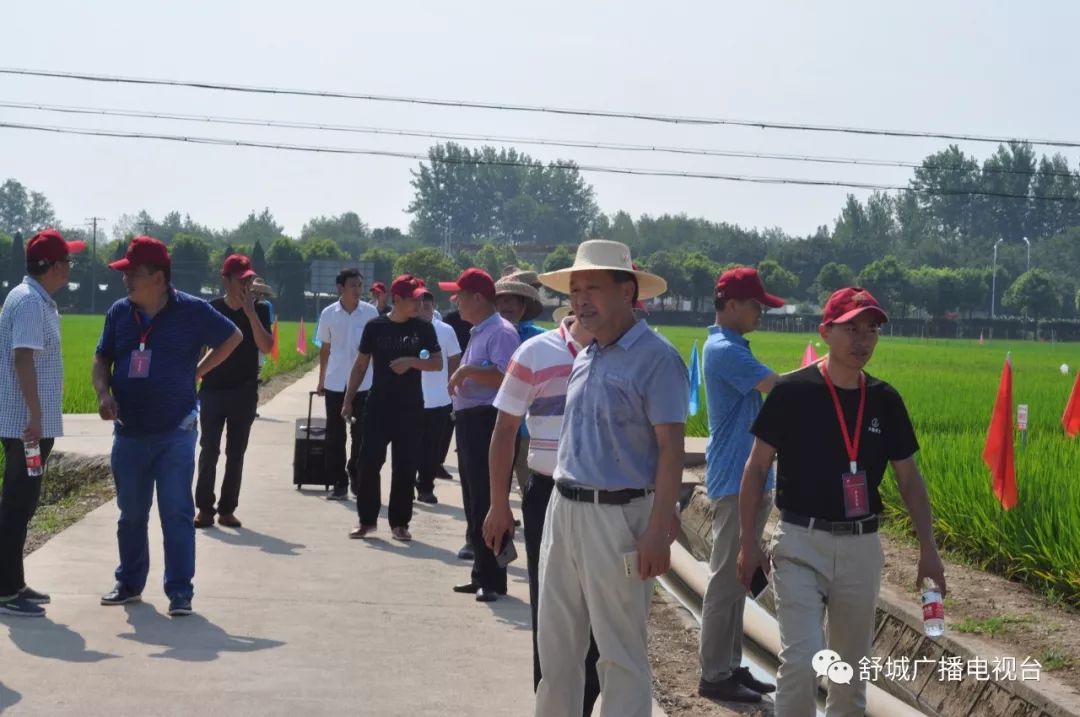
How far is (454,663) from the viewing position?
7.43 m

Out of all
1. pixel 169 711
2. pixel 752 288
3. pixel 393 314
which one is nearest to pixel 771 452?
pixel 752 288

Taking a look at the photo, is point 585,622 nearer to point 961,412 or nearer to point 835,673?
point 835,673

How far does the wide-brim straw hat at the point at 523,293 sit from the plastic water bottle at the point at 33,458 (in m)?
2.62

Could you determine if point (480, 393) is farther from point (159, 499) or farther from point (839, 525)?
point (839, 525)

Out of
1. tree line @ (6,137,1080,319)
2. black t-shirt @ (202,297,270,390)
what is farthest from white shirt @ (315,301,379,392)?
tree line @ (6,137,1080,319)

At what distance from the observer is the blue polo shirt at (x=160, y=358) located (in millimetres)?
8281

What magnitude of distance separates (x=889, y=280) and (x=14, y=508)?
4825 inches

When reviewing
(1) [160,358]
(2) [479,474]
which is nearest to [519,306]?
(2) [479,474]

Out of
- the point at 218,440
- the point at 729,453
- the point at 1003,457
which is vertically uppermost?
the point at 729,453

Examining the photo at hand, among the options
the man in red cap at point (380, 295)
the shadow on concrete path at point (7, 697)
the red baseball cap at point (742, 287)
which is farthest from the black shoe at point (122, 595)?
the man in red cap at point (380, 295)

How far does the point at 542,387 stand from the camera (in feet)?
20.3

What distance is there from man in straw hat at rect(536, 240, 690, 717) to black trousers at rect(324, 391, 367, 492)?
793cm

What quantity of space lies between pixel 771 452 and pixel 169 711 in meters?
2.58

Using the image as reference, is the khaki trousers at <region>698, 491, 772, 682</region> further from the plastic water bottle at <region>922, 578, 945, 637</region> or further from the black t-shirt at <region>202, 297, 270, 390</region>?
the black t-shirt at <region>202, 297, 270, 390</region>
